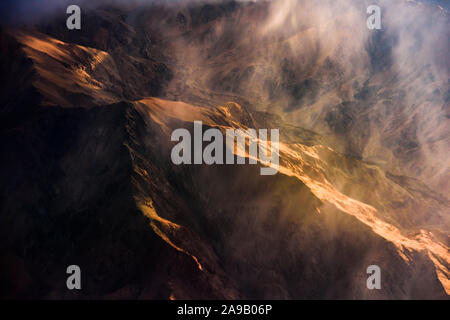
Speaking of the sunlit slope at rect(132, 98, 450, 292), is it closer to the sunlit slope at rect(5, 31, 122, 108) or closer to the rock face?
the rock face

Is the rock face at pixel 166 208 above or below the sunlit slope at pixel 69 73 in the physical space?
below

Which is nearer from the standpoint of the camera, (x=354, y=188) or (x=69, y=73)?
(x=69, y=73)

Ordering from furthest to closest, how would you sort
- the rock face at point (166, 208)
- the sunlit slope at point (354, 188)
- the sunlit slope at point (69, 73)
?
the sunlit slope at point (69, 73), the sunlit slope at point (354, 188), the rock face at point (166, 208)

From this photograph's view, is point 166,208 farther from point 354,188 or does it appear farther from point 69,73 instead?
point 354,188

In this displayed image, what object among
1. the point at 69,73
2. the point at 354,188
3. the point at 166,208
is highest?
the point at 69,73

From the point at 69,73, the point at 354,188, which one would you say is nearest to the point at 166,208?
the point at 69,73

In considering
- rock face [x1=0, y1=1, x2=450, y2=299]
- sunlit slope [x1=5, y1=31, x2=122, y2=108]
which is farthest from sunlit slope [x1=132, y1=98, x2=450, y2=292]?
sunlit slope [x1=5, y1=31, x2=122, y2=108]

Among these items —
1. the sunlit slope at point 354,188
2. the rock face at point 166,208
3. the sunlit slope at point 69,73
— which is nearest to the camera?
the rock face at point 166,208

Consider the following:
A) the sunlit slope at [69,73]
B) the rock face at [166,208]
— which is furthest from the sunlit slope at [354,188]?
the sunlit slope at [69,73]

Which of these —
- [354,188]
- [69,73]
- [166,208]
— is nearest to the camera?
[166,208]

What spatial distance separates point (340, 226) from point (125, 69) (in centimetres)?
7866

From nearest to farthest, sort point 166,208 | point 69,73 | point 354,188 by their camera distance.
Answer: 1. point 166,208
2. point 69,73
3. point 354,188

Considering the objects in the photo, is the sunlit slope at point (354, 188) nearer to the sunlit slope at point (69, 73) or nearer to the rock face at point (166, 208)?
the rock face at point (166, 208)

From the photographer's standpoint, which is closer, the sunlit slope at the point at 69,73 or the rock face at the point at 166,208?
the rock face at the point at 166,208
